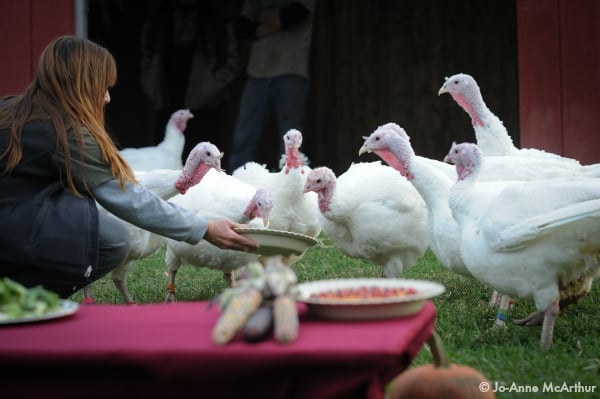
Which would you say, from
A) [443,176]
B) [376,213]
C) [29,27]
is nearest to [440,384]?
[443,176]

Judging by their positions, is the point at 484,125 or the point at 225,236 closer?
the point at 225,236

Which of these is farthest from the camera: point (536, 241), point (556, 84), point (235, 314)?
point (556, 84)

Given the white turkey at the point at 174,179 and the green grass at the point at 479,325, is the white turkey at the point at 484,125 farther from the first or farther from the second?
the white turkey at the point at 174,179

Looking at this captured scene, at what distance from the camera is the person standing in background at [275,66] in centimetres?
987

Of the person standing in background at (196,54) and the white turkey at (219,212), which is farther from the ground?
Result: the person standing in background at (196,54)

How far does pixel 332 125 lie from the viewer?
43.3 feet

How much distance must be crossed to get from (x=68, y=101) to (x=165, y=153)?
6.90 metres

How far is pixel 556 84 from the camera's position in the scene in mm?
9164

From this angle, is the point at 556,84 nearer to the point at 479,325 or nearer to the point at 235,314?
the point at 479,325

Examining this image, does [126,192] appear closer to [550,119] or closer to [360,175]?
[360,175]

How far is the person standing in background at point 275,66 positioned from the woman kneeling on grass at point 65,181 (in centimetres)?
572

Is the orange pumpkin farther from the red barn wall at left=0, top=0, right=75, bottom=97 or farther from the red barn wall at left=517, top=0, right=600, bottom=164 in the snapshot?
the red barn wall at left=0, top=0, right=75, bottom=97

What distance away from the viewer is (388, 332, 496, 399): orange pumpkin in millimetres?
2797

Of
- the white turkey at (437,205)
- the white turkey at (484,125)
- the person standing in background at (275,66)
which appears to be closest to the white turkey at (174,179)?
the white turkey at (437,205)
